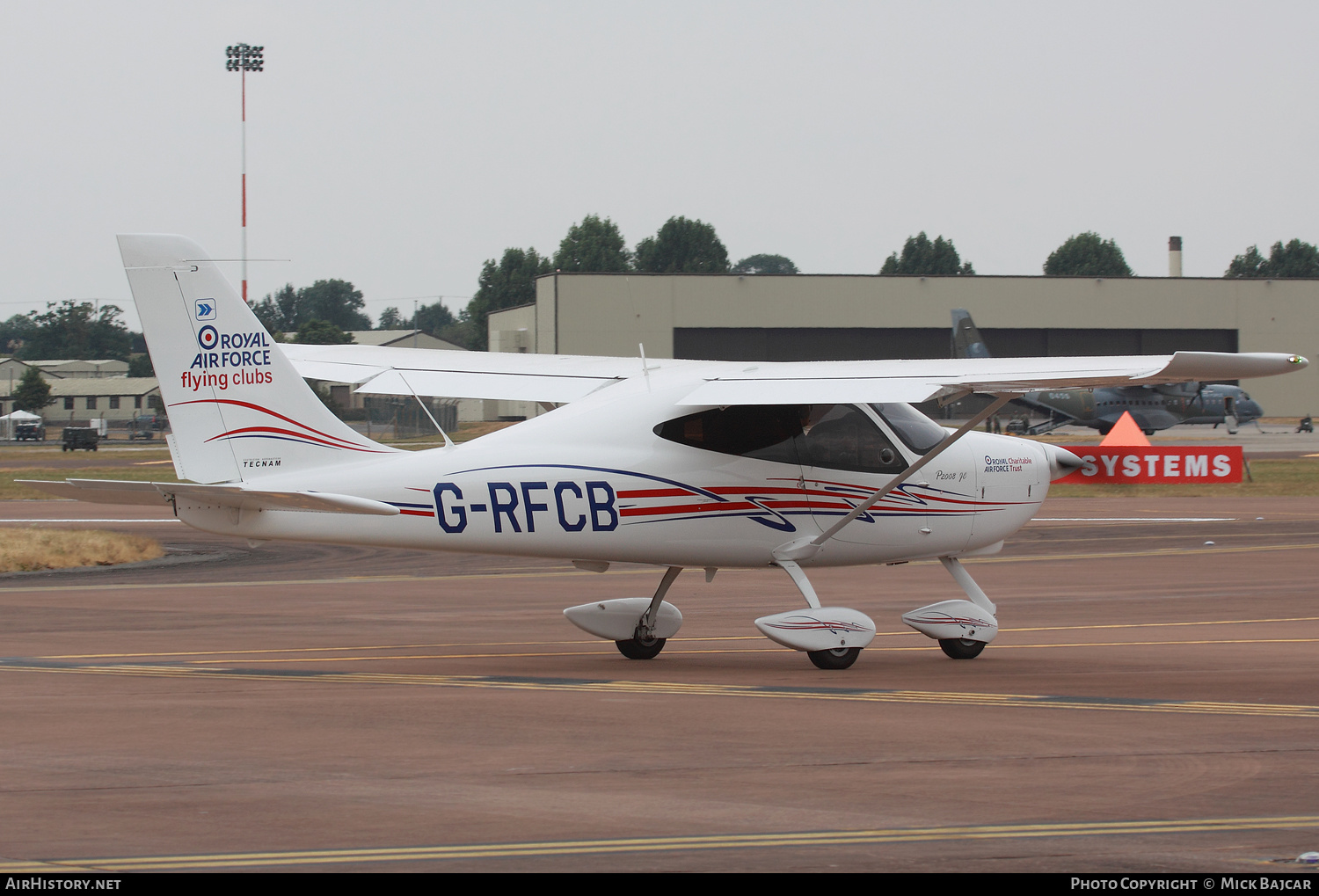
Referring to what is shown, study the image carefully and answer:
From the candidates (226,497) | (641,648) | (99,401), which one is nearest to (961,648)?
(641,648)

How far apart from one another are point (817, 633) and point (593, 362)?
4018mm

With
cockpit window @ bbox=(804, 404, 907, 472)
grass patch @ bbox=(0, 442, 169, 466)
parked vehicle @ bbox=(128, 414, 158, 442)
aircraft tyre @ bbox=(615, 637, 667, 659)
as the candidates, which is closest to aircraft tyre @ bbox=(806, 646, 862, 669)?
cockpit window @ bbox=(804, 404, 907, 472)

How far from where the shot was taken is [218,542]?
27406mm

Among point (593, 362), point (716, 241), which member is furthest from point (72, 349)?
point (593, 362)

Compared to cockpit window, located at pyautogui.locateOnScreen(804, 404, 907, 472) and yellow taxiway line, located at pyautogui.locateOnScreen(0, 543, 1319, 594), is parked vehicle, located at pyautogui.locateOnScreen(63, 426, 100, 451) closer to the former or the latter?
yellow taxiway line, located at pyautogui.locateOnScreen(0, 543, 1319, 594)

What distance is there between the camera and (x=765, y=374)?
11914mm

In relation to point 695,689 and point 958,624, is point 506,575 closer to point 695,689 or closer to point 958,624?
point 958,624

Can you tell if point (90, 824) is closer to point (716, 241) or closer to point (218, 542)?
point (218, 542)

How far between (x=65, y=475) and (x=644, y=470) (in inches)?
1685

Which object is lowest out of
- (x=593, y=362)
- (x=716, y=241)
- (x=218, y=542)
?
(x=218, y=542)

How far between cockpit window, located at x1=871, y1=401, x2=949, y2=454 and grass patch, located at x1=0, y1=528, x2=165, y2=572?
15.7 meters

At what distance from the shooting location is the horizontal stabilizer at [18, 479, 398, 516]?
1019 centimetres
